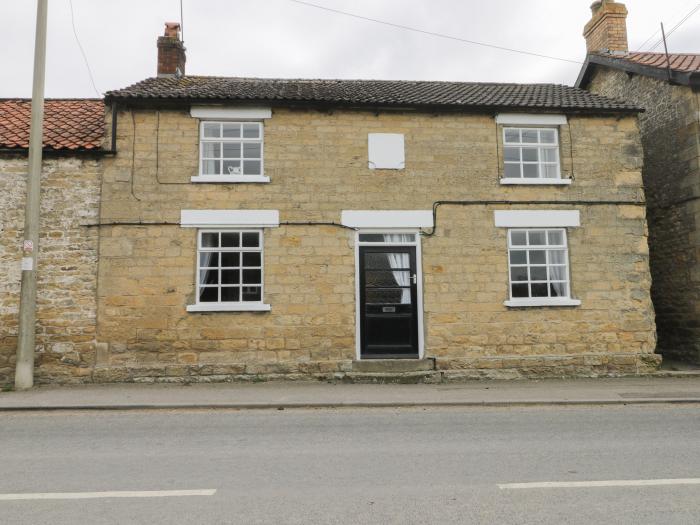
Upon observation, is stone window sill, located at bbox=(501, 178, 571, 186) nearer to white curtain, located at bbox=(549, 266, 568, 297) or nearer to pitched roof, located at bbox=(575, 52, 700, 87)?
white curtain, located at bbox=(549, 266, 568, 297)

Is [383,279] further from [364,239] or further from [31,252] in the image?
[31,252]

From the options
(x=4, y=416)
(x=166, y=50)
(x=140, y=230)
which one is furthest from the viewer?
(x=166, y=50)

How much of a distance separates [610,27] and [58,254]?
627 inches

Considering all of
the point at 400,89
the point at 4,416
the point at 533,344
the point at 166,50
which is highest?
the point at 166,50

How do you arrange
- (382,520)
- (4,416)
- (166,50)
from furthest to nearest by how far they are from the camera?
(166,50)
(4,416)
(382,520)

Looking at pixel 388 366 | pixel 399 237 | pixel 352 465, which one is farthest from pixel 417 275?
pixel 352 465

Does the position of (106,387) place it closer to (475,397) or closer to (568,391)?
(475,397)

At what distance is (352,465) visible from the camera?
5391 millimetres

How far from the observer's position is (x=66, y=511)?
13.6 ft

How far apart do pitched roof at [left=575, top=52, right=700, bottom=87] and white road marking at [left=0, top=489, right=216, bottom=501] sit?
12935 mm

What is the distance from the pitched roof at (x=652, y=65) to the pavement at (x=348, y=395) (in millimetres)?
6645

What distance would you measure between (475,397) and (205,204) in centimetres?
639

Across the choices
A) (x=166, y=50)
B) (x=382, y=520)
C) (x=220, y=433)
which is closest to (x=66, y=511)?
(x=382, y=520)

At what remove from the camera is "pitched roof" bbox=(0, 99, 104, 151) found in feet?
36.8
